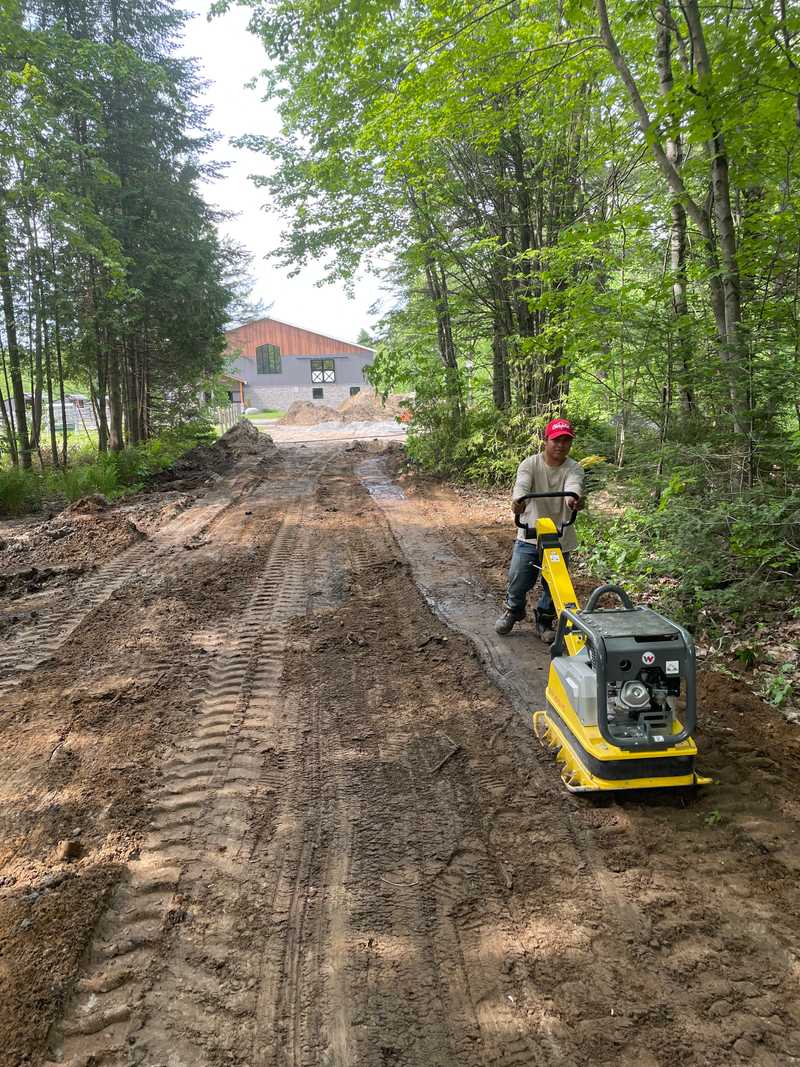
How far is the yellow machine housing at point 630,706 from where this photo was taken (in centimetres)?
304

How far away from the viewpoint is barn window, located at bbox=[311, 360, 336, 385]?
5328 cm

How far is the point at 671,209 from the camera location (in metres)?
7.04

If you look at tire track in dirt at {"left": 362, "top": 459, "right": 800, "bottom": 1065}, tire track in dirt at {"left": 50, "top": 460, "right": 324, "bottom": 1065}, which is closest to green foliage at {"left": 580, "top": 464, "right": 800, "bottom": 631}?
tire track in dirt at {"left": 362, "top": 459, "right": 800, "bottom": 1065}

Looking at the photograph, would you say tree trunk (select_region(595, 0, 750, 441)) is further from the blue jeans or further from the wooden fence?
the wooden fence

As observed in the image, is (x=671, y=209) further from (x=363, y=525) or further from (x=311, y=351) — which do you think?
(x=311, y=351)

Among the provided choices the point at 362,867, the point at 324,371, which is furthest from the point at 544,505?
the point at 324,371

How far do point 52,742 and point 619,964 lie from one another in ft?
11.4

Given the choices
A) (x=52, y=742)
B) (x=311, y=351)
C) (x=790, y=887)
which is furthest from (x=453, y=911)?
(x=311, y=351)

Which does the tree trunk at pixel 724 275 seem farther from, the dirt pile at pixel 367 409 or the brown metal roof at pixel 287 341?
the brown metal roof at pixel 287 341

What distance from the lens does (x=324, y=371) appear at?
175ft

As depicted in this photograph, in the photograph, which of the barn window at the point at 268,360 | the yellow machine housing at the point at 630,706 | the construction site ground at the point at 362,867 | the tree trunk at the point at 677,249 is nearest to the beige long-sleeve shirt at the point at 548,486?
the construction site ground at the point at 362,867

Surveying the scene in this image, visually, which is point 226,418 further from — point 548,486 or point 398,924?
point 398,924

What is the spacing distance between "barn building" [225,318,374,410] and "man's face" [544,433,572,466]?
48737 millimetres

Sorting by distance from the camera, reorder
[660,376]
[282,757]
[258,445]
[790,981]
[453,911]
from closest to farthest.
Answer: [790,981]
[453,911]
[282,757]
[660,376]
[258,445]
